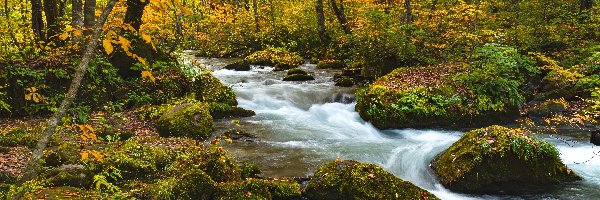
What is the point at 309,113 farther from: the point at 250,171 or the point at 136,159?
the point at 136,159

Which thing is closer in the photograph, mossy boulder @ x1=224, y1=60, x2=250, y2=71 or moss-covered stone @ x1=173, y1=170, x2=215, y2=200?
moss-covered stone @ x1=173, y1=170, x2=215, y2=200

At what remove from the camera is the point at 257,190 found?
6066mm

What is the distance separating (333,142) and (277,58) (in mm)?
13889

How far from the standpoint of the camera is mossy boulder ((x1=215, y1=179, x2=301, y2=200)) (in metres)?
5.89

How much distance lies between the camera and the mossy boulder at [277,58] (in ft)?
73.7

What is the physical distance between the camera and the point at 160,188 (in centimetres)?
575

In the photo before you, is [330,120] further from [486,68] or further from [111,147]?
[111,147]

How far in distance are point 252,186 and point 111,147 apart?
3.17 m

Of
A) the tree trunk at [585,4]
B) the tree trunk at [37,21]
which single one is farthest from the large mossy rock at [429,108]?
the tree trunk at [37,21]

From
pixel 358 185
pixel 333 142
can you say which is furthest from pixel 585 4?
pixel 358 185

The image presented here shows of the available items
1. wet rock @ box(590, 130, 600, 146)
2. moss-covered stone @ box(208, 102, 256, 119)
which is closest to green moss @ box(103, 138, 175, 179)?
moss-covered stone @ box(208, 102, 256, 119)

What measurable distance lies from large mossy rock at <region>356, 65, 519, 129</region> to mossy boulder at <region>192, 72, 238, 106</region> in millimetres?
4237

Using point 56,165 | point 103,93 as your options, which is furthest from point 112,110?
point 56,165

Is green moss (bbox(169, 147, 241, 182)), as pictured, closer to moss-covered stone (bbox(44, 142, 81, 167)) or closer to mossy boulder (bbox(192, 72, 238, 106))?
moss-covered stone (bbox(44, 142, 81, 167))
